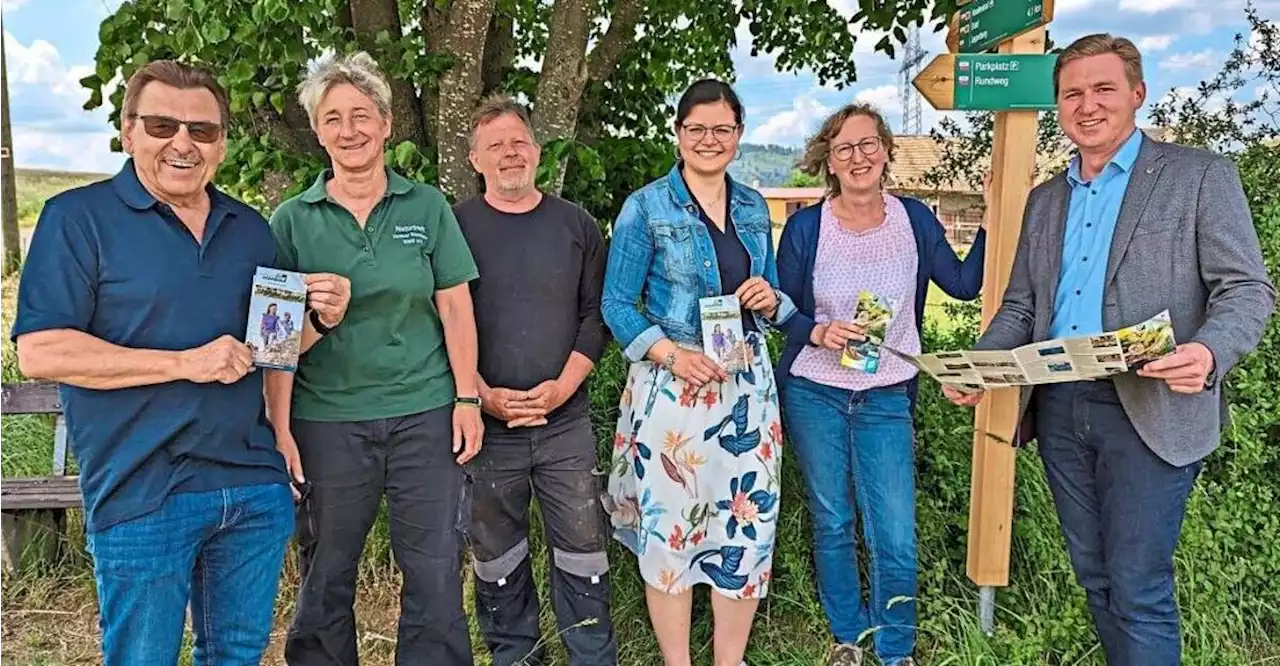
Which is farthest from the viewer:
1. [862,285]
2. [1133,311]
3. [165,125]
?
[862,285]

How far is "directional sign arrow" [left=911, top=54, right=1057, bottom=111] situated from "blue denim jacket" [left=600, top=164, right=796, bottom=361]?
797 mm

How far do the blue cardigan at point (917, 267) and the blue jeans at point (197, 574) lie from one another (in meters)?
1.73

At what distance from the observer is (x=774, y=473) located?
325cm

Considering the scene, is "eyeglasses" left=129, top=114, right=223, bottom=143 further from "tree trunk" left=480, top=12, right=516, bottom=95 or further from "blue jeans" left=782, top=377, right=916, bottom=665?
"tree trunk" left=480, top=12, right=516, bottom=95

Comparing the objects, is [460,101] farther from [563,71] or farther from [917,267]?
[917,267]

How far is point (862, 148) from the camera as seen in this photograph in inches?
130

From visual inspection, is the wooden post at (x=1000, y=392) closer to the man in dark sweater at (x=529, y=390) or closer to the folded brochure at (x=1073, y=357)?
the folded brochure at (x=1073, y=357)

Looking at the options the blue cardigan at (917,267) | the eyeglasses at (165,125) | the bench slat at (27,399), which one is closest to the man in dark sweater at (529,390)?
the blue cardigan at (917,267)

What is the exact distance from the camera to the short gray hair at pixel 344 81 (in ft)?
9.71

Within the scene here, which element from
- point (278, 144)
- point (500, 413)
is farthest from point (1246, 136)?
point (278, 144)

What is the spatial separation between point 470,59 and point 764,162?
59.5 inches

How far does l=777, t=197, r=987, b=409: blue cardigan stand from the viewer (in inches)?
134

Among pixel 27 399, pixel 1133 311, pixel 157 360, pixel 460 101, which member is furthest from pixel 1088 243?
pixel 27 399

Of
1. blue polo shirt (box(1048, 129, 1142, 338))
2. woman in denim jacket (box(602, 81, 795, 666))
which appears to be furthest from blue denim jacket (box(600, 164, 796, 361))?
blue polo shirt (box(1048, 129, 1142, 338))
